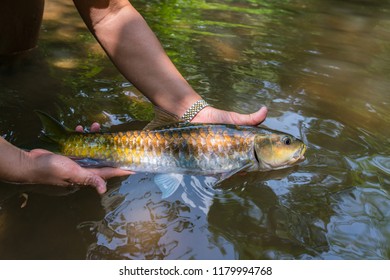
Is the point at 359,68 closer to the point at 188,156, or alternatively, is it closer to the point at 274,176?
the point at 274,176

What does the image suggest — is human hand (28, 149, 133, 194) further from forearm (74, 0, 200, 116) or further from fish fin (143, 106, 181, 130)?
forearm (74, 0, 200, 116)

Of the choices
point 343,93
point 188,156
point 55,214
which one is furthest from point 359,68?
point 55,214

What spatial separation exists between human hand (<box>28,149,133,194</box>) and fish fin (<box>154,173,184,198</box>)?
32 centimetres

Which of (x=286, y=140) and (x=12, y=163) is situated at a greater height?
(x=286, y=140)

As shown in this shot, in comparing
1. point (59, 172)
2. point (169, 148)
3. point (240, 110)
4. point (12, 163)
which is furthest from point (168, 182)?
point (240, 110)

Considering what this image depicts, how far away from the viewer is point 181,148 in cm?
275

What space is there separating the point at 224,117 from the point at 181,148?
486 millimetres

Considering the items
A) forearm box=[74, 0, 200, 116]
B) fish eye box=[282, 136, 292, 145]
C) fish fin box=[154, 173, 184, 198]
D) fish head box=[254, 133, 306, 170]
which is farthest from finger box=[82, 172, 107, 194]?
fish eye box=[282, 136, 292, 145]

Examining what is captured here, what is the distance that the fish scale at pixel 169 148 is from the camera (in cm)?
273

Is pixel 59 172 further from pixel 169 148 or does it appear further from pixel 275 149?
pixel 275 149

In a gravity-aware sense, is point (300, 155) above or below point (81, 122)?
above

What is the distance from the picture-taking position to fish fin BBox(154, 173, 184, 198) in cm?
260

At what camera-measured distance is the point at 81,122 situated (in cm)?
337

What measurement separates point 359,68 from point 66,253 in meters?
3.86
